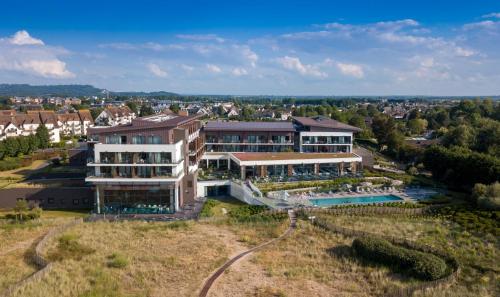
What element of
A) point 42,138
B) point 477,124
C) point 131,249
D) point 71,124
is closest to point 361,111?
point 477,124

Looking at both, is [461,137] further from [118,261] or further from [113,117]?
[113,117]

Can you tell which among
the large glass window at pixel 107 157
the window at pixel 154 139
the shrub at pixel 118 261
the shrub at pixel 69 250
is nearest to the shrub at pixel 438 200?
the window at pixel 154 139

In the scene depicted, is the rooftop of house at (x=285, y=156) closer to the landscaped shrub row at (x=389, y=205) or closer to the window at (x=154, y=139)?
the window at (x=154, y=139)

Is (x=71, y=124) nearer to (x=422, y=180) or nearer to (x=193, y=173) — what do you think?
(x=193, y=173)

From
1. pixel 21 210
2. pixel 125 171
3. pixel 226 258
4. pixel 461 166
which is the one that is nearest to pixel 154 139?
pixel 125 171

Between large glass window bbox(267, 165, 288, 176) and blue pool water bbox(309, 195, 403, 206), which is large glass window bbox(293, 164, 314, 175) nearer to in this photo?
large glass window bbox(267, 165, 288, 176)

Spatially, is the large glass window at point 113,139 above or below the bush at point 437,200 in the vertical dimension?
above

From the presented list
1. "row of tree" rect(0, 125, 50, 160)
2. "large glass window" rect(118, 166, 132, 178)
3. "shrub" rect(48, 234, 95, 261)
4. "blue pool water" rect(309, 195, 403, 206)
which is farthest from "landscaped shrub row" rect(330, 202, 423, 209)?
"row of tree" rect(0, 125, 50, 160)
